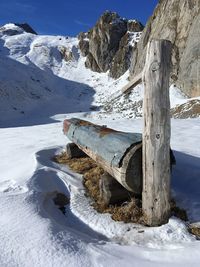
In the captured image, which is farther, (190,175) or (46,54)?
(46,54)

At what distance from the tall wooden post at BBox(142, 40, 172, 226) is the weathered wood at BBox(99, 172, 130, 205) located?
777 millimetres

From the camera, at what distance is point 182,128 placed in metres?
10.1

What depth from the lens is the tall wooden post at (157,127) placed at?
4.02 metres

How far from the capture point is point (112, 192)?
4777 mm

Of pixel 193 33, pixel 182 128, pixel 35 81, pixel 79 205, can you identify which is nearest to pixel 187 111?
pixel 182 128

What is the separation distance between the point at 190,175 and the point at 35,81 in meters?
42.6

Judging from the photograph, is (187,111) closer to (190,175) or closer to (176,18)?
(190,175)

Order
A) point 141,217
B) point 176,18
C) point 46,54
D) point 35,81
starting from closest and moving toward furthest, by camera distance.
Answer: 1. point 141,217
2. point 176,18
3. point 35,81
4. point 46,54

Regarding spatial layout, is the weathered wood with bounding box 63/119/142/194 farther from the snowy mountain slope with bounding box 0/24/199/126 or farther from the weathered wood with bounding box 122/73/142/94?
the snowy mountain slope with bounding box 0/24/199/126

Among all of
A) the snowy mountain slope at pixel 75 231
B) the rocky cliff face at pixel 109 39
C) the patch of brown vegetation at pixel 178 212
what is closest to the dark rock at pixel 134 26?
the rocky cliff face at pixel 109 39

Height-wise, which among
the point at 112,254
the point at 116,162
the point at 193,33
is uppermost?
the point at 193,33

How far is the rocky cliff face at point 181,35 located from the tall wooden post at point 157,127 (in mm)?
17737

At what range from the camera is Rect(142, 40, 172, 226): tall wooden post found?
4023 millimetres

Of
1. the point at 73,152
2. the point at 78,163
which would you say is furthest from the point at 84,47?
the point at 78,163
